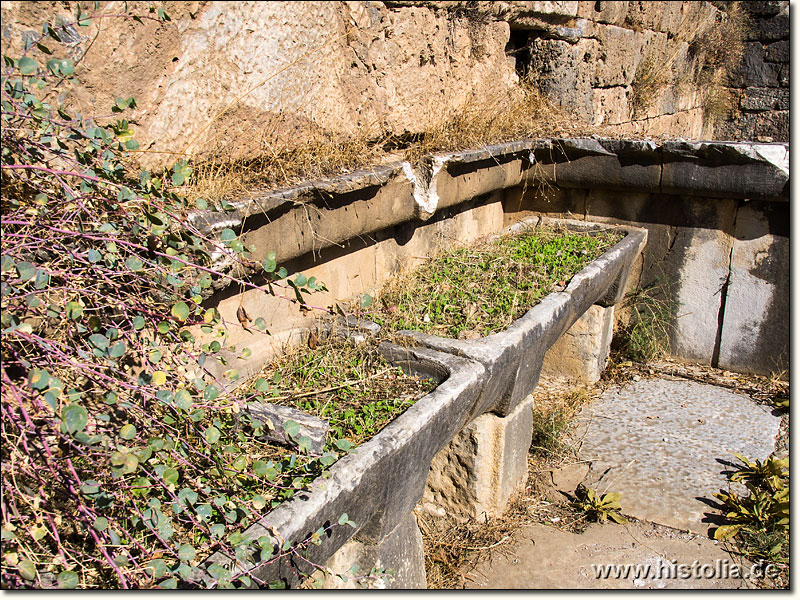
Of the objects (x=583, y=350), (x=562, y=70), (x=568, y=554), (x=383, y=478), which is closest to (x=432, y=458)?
(x=383, y=478)

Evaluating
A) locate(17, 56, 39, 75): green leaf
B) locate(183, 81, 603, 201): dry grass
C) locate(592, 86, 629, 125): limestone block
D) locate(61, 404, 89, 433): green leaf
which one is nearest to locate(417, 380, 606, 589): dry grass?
locate(183, 81, 603, 201): dry grass

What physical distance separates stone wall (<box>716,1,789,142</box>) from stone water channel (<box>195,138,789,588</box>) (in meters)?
4.73

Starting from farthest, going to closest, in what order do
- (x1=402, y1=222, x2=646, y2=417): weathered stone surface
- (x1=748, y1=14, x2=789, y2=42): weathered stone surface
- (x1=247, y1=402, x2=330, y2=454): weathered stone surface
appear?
(x1=748, y1=14, x2=789, y2=42): weathered stone surface → (x1=402, y1=222, x2=646, y2=417): weathered stone surface → (x1=247, y1=402, x2=330, y2=454): weathered stone surface

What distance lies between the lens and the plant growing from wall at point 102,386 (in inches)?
54.1

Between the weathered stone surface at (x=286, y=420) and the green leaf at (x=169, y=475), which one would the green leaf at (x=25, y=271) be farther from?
the weathered stone surface at (x=286, y=420)

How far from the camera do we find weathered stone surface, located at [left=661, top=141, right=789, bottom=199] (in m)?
3.96

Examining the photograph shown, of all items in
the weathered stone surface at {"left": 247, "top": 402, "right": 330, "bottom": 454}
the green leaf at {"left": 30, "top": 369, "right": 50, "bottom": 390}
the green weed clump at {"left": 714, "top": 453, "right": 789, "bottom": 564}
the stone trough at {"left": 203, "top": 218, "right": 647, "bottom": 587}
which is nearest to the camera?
the green leaf at {"left": 30, "top": 369, "right": 50, "bottom": 390}

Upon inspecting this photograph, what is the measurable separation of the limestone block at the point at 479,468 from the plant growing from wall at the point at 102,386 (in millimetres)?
1245

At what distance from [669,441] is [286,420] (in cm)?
249

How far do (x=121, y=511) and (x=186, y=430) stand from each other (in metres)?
0.26

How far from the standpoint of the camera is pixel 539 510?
3.22 metres

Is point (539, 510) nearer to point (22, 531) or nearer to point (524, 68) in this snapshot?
point (22, 531)

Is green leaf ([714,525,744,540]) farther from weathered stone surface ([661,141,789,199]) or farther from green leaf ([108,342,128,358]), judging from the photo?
green leaf ([108,342,128,358])

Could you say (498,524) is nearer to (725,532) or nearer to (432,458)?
(432,458)
